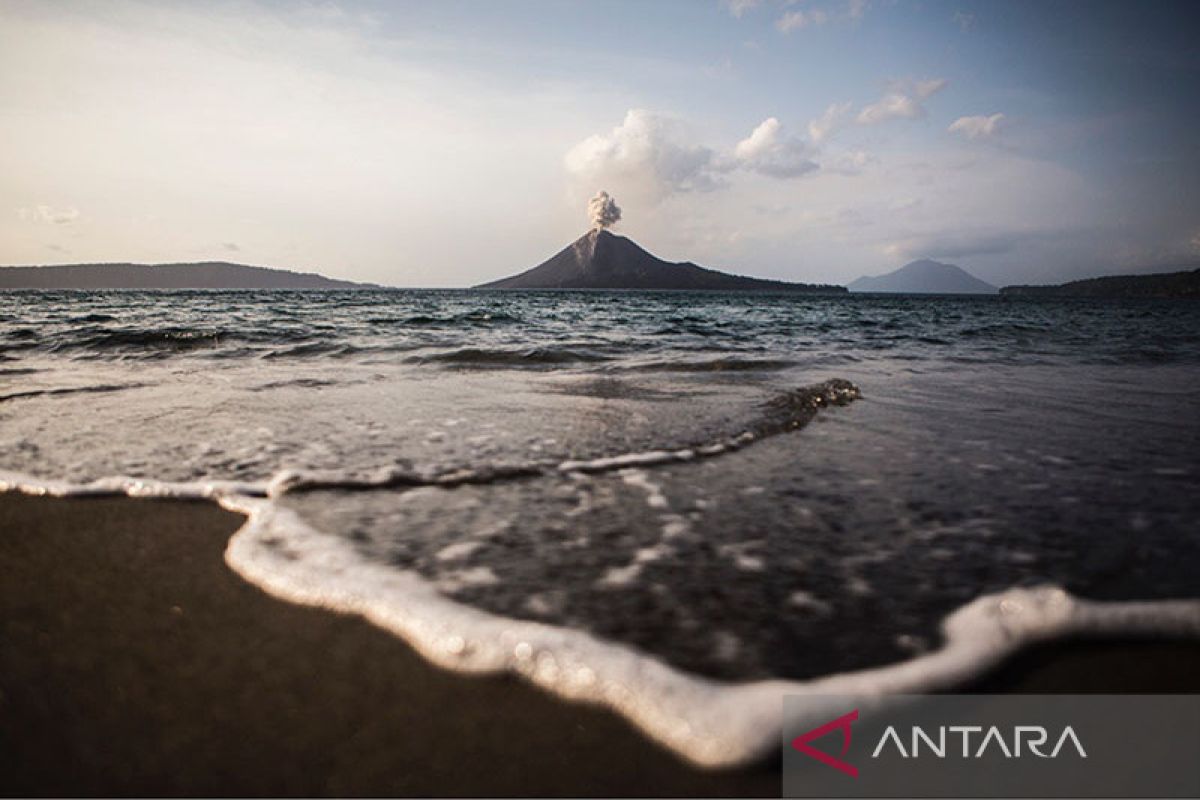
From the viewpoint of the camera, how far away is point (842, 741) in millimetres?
1165

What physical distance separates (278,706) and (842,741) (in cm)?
114

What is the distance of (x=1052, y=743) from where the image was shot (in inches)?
45.3

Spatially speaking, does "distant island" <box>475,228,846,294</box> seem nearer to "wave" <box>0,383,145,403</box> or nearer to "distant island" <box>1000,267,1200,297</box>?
"distant island" <box>1000,267,1200,297</box>

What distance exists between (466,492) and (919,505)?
6.04 ft

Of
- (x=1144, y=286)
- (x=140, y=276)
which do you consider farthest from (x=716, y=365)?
(x=140, y=276)

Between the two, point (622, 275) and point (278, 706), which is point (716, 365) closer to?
point (278, 706)

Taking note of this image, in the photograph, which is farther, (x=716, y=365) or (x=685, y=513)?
(x=716, y=365)

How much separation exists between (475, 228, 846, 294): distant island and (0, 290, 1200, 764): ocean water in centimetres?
13822

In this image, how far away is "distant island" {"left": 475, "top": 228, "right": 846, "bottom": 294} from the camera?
488 feet

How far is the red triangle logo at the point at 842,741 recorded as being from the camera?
1117 mm

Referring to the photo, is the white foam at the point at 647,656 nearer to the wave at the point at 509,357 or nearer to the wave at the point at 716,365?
the wave at the point at 716,365

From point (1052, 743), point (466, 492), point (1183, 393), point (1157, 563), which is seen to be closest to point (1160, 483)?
point (1157, 563)

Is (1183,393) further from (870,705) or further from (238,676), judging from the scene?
(238,676)

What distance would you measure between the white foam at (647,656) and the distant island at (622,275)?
140866 mm
